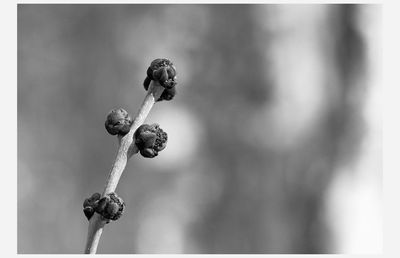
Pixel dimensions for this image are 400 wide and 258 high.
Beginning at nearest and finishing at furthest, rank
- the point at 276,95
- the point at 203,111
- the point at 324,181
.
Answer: the point at 324,181
the point at 276,95
the point at 203,111

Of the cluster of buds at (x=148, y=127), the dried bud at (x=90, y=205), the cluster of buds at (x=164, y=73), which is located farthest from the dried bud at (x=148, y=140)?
the dried bud at (x=90, y=205)

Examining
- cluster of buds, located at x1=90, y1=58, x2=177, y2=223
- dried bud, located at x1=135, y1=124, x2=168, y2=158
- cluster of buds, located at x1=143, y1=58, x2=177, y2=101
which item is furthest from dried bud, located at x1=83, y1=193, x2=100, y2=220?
cluster of buds, located at x1=143, y1=58, x2=177, y2=101

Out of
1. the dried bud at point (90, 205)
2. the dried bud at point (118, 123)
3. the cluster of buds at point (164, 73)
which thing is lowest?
the dried bud at point (90, 205)

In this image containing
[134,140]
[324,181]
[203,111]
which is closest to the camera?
[134,140]

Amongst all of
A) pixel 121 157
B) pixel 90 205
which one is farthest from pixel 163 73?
pixel 90 205

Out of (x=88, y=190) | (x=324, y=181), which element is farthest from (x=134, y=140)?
(x=88, y=190)

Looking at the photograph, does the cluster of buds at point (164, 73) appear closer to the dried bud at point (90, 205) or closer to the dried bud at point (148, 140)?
the dried bud at point (148, 140)

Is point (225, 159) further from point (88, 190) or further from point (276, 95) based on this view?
point (88, 190)
